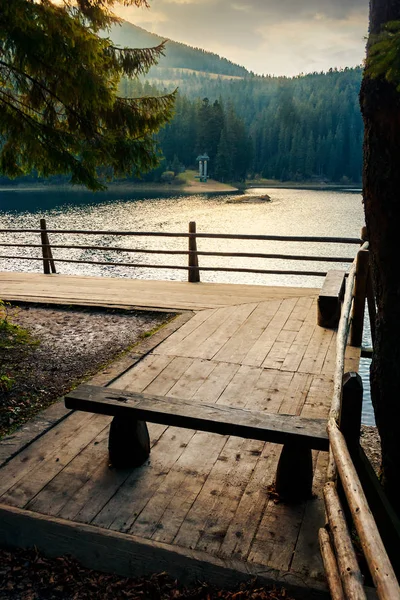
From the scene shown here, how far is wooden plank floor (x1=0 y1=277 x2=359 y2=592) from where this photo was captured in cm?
303

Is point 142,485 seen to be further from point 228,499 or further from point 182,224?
point 182,224

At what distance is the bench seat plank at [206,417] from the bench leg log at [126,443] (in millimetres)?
122

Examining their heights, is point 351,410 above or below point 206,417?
above

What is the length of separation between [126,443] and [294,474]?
1.25 meters

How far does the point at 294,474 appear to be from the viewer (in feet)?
10.8

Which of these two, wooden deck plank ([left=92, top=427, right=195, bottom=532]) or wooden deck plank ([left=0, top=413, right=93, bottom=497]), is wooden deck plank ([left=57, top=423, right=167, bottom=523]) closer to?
wooden deck plank ([left=92, top=427, right=195, bottom=532])

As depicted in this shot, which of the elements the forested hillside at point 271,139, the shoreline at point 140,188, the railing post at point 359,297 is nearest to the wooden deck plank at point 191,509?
the railing post at point 359,297

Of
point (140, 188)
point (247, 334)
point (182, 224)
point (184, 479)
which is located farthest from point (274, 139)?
point (184, 479)

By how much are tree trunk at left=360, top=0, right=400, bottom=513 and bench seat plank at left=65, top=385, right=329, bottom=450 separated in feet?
1.69

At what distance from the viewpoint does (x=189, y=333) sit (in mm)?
6758

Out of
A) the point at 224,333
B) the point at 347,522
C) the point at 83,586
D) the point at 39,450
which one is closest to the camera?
the point at 347,522

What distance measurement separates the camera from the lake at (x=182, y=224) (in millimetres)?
26266

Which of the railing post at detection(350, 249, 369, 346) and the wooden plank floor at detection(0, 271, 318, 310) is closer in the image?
the railing post at detection(350, 249, 369, 346)

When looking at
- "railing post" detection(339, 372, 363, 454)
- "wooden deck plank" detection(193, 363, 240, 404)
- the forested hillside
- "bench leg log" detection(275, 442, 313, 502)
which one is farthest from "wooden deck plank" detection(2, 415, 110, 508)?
the forested hillside
